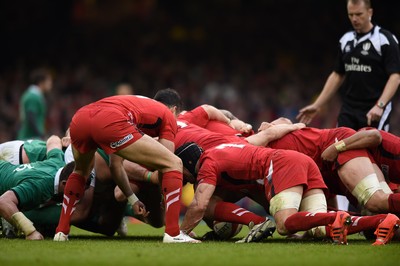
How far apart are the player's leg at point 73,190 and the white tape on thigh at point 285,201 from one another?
1685 mm

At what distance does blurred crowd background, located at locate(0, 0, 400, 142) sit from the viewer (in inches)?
644

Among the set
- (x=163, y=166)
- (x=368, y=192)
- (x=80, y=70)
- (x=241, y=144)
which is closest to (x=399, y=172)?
(x=368, y=192)

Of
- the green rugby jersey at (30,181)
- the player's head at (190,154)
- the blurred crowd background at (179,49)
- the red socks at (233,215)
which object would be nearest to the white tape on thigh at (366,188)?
the red socks at (233,215)

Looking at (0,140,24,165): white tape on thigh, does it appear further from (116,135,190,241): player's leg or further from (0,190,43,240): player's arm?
(116,135,190,241): player's leg

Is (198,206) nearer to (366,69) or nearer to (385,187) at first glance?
(385,187)

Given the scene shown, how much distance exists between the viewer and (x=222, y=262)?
17.0 feet

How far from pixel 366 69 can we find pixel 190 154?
267cm

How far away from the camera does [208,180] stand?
6859 millimetres

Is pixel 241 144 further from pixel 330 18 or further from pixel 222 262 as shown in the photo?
pixel 330 18

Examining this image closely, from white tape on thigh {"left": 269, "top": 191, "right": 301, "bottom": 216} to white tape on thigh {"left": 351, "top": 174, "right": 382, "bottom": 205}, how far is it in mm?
663

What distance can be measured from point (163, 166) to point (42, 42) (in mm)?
11764

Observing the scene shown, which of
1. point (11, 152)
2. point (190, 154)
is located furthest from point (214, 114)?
point (11, 152)

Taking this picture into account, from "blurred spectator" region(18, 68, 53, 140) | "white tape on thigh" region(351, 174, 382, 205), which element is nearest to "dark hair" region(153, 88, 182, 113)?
"white tape on thigh" region(351, 174, 382, 205)

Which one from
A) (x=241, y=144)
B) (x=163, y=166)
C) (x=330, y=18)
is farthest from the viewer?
(x=330, y=18)
